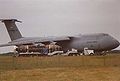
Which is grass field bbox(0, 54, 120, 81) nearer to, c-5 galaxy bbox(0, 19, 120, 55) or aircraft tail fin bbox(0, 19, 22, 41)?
c-5 galaxy bbox(0, 19, 120, 55)

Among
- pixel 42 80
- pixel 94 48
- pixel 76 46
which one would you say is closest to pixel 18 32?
pixel 76 46

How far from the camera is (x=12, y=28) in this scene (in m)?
97.2

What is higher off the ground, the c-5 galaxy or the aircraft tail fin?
the aircraft tail fin

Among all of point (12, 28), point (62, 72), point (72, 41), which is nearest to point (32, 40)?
point (12, 28)

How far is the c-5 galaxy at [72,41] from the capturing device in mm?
85875

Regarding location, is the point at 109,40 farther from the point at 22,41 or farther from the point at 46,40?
the point at 22,41

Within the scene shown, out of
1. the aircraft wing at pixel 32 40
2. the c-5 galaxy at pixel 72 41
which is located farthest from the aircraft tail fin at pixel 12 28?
the aircraft wing at pixel 32 40

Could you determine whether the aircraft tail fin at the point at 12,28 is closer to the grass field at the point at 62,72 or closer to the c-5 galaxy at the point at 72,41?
the c-5 galaxy at the point at 72,41

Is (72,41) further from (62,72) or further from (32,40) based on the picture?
(62,72)

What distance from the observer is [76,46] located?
9175 cm

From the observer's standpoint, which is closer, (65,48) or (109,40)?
(109,40)

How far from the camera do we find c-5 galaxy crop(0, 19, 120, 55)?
282 ft

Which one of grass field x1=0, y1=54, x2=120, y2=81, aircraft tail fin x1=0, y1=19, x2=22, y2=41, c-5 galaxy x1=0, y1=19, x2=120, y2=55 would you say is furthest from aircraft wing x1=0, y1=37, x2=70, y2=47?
grass field x1=0, y1=54, x2=120, y2=81

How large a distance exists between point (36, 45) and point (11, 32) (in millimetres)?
9280
